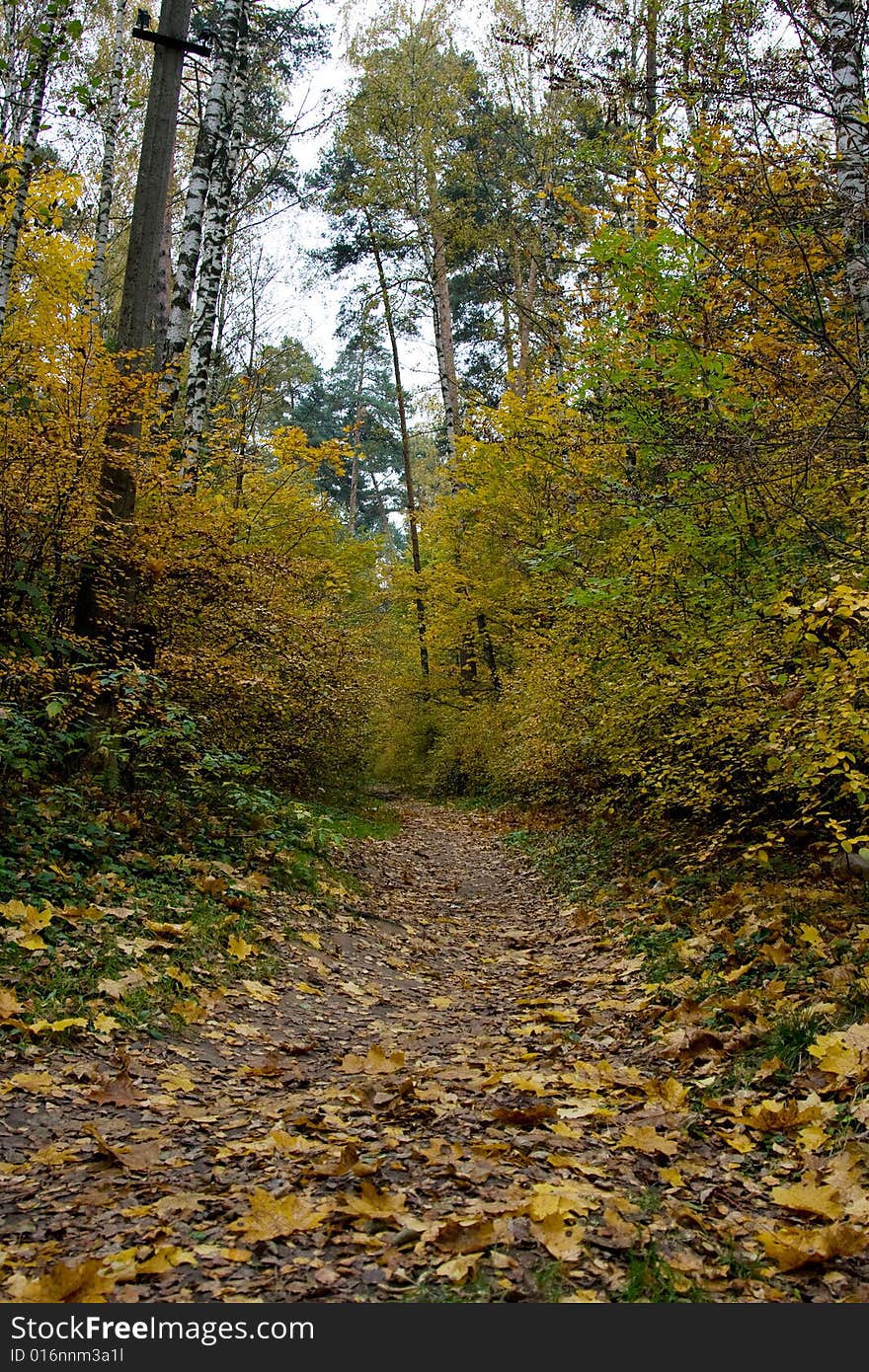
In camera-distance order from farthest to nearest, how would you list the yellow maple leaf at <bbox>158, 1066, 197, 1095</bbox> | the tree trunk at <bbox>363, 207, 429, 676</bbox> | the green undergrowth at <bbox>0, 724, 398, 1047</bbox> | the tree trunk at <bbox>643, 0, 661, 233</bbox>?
1. the tree trunk at <bbox>363, 207, 429, 676</bbox>
2. the tree trunk at <bbox>643, 0, 661, 233</bbox>
3. the green undergrowth at <bbox>0, 724, 398, 1047</bbox>
4. the yellow maple leaf at <bbox>158, 1066, 197, 1095</bbox>

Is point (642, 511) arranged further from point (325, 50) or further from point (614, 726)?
point (325, 50)

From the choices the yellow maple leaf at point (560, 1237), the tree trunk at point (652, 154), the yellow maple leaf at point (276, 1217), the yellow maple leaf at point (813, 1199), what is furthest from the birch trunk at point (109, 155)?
the yellow maple leaf at point (813, 1199)

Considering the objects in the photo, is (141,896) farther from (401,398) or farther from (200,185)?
(401,398)

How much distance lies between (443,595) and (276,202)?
10.3 metres

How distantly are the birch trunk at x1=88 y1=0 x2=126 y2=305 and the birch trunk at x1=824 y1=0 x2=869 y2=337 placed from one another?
12.3 m

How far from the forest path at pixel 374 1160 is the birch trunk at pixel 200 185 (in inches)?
357

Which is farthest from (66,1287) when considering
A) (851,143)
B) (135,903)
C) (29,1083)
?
(851,143)

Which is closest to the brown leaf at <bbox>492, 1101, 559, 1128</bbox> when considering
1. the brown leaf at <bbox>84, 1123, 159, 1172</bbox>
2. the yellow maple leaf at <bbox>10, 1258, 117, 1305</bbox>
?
the brown leaf at <bbox>84, 1123, 159, 1172</bbox>

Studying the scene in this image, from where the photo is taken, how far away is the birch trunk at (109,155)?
1487 cm

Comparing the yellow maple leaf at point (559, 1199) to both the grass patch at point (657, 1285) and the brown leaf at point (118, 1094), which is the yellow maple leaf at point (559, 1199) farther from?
the brown leaf at point (118, 1094)

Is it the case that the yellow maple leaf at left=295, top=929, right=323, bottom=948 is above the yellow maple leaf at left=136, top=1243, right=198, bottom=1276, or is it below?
above

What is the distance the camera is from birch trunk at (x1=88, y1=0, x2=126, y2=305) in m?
14.9

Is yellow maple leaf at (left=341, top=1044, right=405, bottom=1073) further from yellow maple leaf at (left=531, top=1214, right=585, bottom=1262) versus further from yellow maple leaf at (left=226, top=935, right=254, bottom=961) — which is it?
yellow maple leaf at (left=531, top=1214, right=585, bottom=1262)

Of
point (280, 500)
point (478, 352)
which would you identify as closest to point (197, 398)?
point (280, 500)
